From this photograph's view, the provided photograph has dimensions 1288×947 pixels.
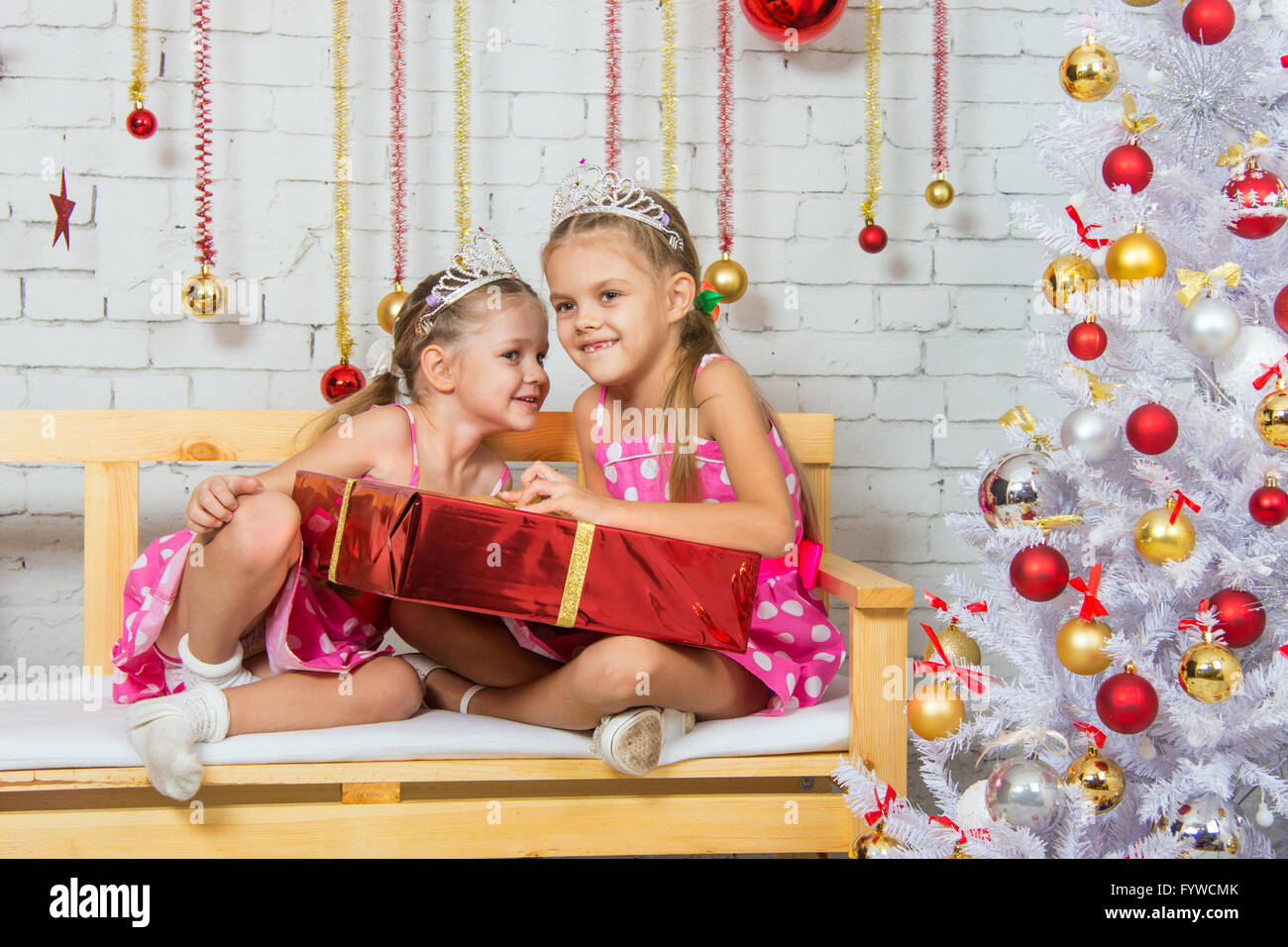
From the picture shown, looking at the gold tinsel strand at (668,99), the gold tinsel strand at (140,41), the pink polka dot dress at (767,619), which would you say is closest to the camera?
the pink polka dot dress at (767,619)

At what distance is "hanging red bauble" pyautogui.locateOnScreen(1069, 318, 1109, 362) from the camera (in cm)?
125

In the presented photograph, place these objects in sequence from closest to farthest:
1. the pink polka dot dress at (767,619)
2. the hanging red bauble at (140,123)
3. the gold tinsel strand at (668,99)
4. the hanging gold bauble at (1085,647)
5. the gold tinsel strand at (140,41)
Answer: the hanging gold bauble at (1085,647), the pink polka dot dress at (767,619), the hanging red bauble at (140,123), the gold tinsel strand at (140,41), the gold tinsel strand at (668,99)

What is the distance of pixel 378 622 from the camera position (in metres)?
1.56

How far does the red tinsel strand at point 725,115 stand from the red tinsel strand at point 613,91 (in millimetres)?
183

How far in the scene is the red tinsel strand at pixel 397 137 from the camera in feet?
6.23

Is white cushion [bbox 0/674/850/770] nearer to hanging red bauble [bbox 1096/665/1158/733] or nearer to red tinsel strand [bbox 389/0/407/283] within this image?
hanging red bauble [bbox 1096/665/1158/733]

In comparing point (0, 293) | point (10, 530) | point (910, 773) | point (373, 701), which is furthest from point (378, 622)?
point (910, 773)

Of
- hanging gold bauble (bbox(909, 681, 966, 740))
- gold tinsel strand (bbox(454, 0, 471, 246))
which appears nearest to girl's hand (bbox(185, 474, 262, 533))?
gold tinsel strand (bbox(454, 0, 471, 246))

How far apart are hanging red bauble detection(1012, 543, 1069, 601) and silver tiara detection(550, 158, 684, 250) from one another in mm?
656

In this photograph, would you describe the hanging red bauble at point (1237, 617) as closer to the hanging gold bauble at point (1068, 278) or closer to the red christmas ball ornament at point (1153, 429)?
the red christmas ball ornament at point (1153, 429)

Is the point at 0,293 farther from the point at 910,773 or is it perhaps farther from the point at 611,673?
the point at 910,773

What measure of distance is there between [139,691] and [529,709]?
0.53 m

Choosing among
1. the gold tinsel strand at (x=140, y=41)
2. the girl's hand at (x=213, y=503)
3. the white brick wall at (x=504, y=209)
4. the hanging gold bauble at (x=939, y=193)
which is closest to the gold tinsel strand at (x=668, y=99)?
the white brick wall at (x=504, y=209)

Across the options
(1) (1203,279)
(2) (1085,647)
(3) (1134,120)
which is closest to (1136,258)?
(1) (1203,279)
